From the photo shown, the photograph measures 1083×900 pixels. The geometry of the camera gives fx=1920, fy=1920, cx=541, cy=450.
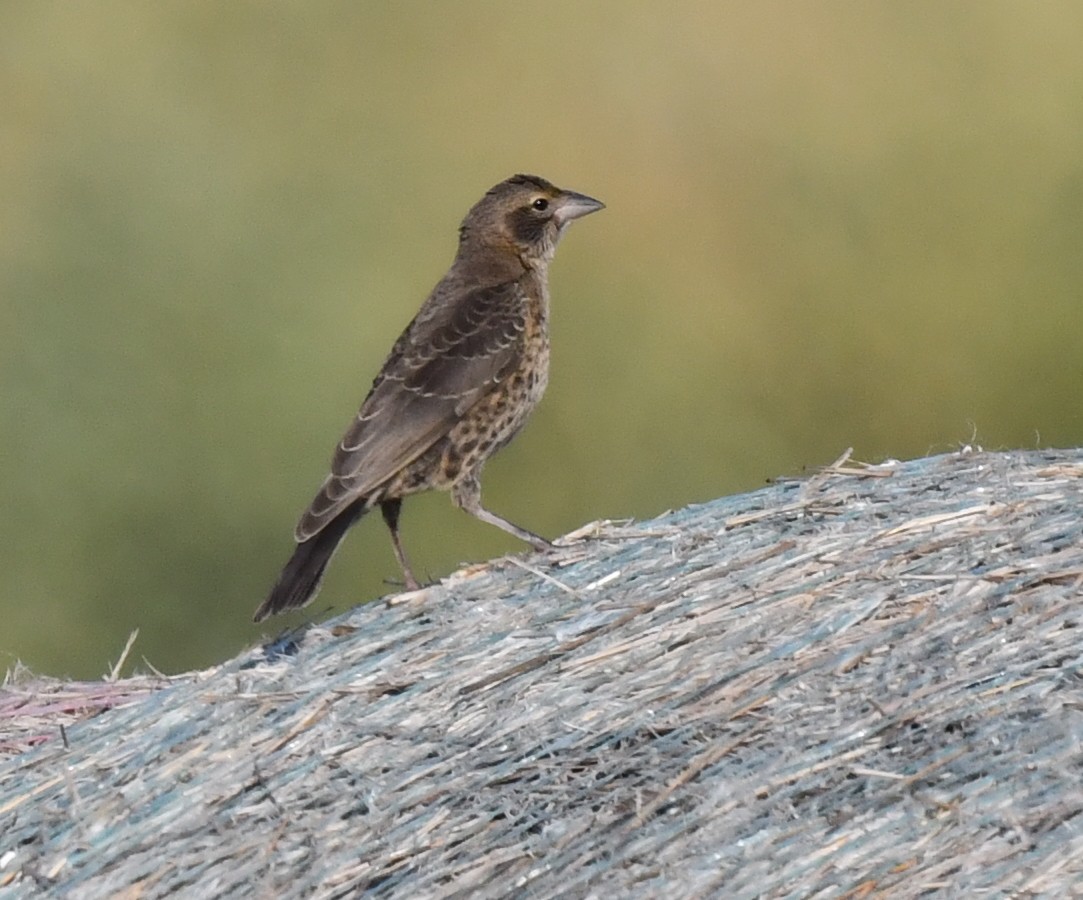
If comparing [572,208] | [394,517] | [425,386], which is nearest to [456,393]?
[425,386]

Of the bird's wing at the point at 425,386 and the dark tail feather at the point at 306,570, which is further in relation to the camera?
the bird's wing at the point at 425,386

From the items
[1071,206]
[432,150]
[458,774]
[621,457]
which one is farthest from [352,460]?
[1071,206]

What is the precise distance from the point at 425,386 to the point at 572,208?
1.37m

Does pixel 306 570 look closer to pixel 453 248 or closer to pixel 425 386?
pixel 425 386

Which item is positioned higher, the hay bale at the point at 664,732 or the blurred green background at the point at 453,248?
the blurred green background at the point at 453,248

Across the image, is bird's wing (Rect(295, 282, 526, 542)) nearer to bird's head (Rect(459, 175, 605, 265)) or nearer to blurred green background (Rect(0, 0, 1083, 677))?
bird's head (Rect(459, 175, 605, 265))

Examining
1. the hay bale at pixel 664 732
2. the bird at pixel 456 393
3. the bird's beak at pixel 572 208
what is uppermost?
the bird's beak at pixel 572 208

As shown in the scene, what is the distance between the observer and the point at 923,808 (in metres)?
4.19

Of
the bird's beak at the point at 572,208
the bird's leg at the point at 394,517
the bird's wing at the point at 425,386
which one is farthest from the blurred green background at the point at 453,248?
the bird's wing at the point at 425,386

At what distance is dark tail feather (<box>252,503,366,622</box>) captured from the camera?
246 inches

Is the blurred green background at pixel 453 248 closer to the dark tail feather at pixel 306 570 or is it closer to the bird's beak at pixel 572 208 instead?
the bird's beak at pixel 572 208

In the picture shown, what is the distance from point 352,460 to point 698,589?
1604 mm

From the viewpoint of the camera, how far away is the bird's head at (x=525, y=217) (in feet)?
25.4

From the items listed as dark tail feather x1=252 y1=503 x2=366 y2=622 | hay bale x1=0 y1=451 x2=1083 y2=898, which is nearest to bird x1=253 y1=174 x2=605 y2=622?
dark tail feather x1=252 y1=503 x2=366 y2=622
